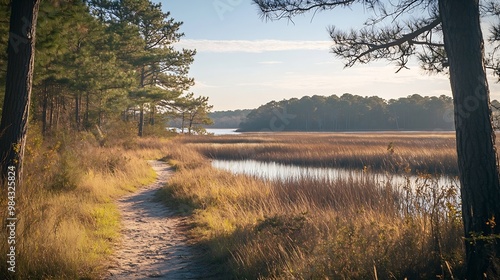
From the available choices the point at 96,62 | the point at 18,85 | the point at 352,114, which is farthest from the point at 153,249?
the point at 352,114

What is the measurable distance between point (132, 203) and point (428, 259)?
7.66 metres

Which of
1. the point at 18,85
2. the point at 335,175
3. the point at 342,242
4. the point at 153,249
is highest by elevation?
the point at 18,85

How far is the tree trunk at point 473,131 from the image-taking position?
3.60 m

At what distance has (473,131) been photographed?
362 centimetres

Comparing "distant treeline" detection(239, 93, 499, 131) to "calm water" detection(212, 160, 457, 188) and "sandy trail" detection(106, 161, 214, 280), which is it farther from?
"sandy trail" detection(106, 161, 214, 280)

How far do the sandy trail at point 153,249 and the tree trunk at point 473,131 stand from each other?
3.12 meters

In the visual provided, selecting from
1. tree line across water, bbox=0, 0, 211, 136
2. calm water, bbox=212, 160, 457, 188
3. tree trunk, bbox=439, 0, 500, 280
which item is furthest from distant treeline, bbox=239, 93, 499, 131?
tree trunk, bbox=439, 0, 500, 280

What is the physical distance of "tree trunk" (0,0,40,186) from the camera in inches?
238

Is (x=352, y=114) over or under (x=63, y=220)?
over

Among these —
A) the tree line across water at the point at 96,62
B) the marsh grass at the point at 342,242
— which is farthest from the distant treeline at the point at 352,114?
the marsh grass at the point at 342,242

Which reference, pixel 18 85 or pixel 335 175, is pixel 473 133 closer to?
pixel 18 85

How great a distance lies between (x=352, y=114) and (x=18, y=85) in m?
105

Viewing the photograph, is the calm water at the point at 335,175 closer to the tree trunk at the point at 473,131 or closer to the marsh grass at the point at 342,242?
the marsh grass at the point at 342,242

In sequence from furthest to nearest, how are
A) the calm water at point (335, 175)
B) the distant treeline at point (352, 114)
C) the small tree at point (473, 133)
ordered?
the distant treeline at point (352, 114)
the calm water at point (335, 175)
the small tree at point (473, 133)
